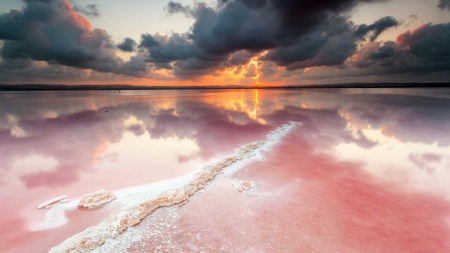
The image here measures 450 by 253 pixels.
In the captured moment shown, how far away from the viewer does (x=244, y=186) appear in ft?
16.3

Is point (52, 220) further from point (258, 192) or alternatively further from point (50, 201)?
point (258, 192)

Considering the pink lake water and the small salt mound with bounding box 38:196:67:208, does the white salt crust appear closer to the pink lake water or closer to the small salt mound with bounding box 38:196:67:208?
the pink lake water

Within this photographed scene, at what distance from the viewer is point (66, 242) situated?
10.5ft

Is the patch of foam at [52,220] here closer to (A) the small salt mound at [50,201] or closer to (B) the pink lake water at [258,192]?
(B) the pink lake water at [258,192]

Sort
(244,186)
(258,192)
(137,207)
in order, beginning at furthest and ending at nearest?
(244,186), (258,192), (137,207)

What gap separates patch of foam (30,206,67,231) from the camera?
3.66m

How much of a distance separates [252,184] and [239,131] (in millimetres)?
6220

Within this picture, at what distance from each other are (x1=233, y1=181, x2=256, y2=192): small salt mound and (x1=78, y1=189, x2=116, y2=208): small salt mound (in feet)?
9.61

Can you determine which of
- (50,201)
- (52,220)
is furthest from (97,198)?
(50,201)

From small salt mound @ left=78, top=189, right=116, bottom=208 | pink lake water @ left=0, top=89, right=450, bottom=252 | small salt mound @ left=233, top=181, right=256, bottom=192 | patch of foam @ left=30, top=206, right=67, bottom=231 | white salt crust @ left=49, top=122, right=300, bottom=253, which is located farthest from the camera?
small salt mound @ left=233, top=181, right=256, bottom=192

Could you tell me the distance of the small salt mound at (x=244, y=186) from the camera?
192 inches

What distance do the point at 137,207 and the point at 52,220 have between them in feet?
5.20

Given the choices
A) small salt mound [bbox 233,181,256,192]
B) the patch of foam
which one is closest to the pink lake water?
the patch of foam

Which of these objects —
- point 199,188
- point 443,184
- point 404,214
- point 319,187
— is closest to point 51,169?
point 199,188
